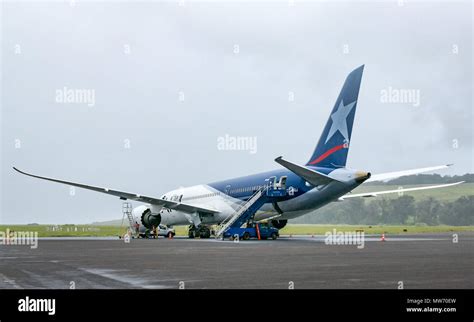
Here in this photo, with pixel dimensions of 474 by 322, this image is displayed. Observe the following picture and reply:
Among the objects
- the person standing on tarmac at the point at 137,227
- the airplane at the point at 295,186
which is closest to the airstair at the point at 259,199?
the airplane at the point at 295,186

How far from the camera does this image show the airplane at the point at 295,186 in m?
40.8

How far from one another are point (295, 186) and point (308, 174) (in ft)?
15.9

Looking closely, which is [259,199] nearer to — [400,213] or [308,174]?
[308,174]

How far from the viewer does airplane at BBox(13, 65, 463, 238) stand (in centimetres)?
4081

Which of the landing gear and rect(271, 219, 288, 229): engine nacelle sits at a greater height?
rect(271, 219, 288, 229): engine nacelle

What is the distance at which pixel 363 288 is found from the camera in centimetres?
1388

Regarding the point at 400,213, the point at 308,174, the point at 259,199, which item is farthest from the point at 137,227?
the point at 400,213

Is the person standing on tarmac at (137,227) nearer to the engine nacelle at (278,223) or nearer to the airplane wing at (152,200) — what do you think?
the airplane wing at (152,200)

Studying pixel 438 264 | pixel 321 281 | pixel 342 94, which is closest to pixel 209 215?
pixel 342 94

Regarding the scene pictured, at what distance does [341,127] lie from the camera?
4262 cm

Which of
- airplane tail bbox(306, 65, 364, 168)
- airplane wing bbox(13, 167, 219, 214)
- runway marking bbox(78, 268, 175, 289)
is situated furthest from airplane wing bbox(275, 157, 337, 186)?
runway marking bbox(78, 268, 175, 289)

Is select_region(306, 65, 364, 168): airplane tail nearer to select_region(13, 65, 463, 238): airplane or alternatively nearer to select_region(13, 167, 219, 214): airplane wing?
select_region(13, 65, 463, 238): airplane
